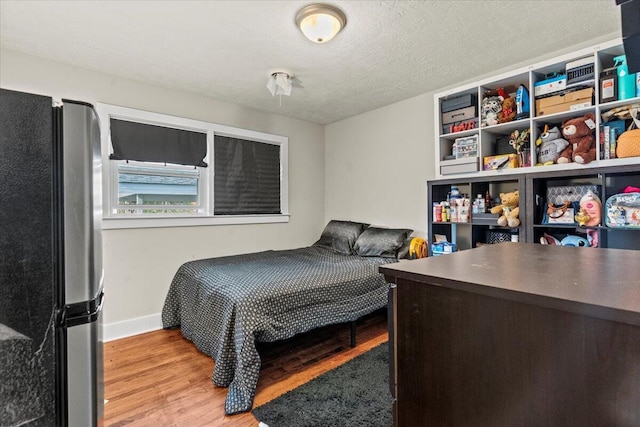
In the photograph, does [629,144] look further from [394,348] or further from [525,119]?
[394,348]

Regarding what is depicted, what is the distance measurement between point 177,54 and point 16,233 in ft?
6.85

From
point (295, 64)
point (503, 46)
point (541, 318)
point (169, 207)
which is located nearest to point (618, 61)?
point (503, 46)

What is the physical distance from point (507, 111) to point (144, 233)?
→ 330 centimetres

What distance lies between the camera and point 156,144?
2998 millimetres

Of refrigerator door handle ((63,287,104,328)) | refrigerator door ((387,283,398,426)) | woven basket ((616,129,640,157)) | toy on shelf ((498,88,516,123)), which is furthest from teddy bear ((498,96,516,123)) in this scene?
refrigerator door handle ((63,287,104,328))

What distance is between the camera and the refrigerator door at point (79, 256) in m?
0.84

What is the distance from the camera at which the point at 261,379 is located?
6.78 feet

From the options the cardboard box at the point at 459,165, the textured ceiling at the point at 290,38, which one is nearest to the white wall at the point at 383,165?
the cardboard box at the point at 459,165

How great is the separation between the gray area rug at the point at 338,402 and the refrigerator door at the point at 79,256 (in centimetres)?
103

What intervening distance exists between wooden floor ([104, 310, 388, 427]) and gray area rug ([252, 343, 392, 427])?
91 millimetres

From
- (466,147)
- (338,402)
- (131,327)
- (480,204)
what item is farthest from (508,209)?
(131,327)

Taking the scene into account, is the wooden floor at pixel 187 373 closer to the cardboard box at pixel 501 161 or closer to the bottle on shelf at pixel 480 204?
the bottle on shelf at pixel 480 204

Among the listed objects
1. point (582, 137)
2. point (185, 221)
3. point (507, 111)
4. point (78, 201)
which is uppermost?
point (507, 111)

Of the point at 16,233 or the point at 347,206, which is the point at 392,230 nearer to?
the point at 347,206
